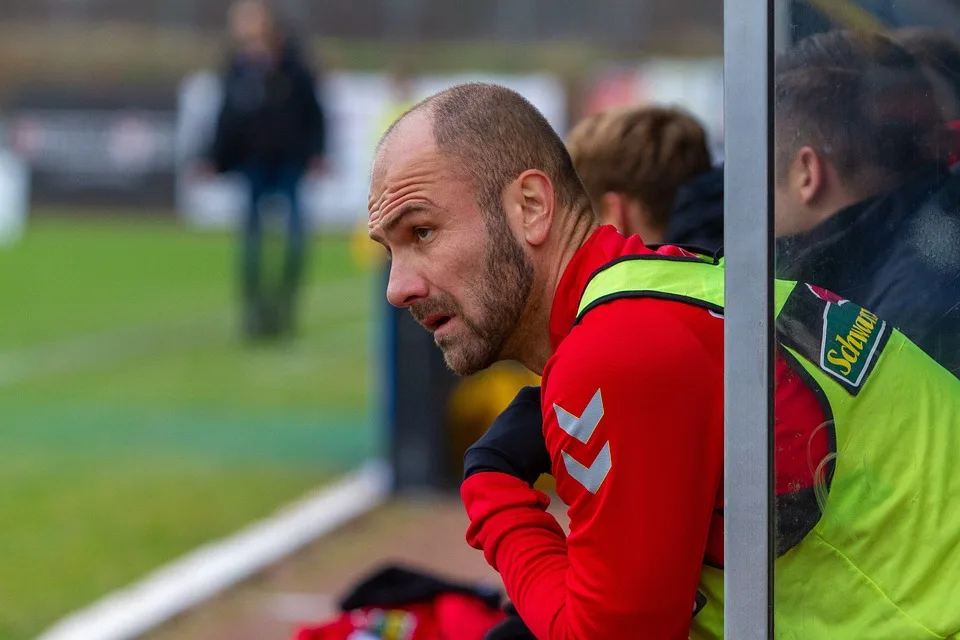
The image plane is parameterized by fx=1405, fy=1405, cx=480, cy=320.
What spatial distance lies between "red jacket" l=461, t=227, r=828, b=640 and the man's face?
16 cm

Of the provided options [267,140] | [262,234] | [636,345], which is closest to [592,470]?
[636,345]

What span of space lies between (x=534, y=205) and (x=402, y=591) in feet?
2.64

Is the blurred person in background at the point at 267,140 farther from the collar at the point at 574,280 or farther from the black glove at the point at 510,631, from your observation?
the collar at the point at 574,280

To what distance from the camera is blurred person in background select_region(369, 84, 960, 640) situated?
161cm

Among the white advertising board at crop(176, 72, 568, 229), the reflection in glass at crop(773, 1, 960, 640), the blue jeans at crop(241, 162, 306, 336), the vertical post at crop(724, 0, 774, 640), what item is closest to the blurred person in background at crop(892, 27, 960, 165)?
the reflection in glass at crop(773, 1, 960, 640)

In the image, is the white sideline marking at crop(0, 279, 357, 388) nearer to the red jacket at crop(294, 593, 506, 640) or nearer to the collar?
the red jacket at crop(294, 593, 506, 640)

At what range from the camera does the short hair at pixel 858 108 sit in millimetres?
1638

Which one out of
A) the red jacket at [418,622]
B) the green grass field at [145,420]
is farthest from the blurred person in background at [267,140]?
the red jacket at [418,622]

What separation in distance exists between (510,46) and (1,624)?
22.2 metres

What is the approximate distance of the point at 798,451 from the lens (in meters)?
1.68

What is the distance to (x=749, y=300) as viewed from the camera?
162cm

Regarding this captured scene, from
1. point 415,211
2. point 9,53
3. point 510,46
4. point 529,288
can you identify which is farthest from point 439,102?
point 9,53

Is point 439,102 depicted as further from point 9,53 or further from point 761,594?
point 9,53

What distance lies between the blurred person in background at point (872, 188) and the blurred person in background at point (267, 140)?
10114 millimetres
